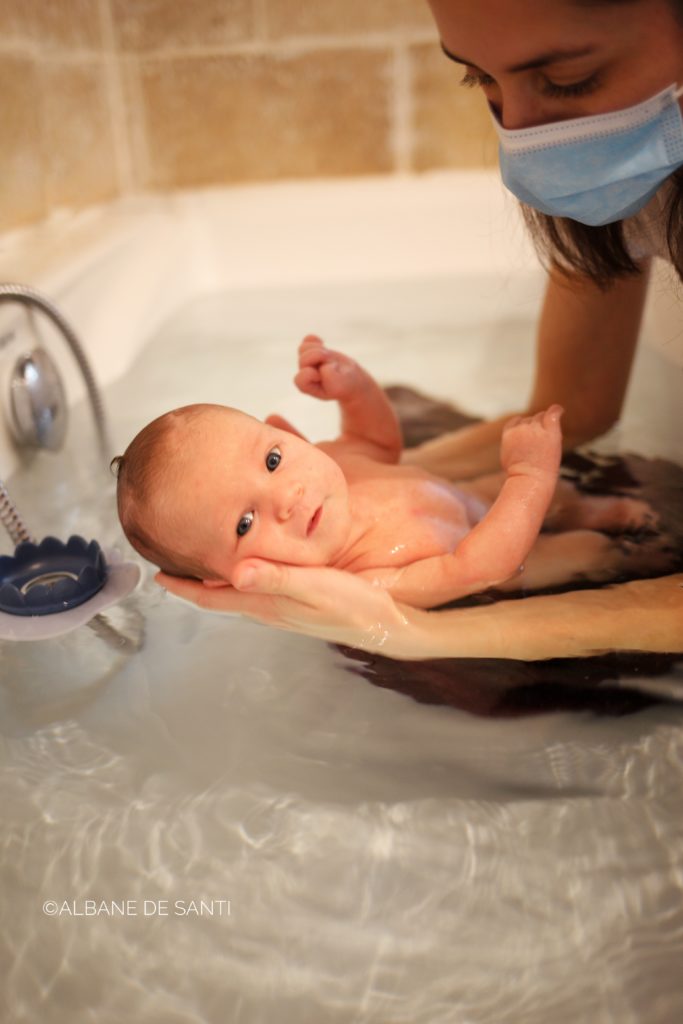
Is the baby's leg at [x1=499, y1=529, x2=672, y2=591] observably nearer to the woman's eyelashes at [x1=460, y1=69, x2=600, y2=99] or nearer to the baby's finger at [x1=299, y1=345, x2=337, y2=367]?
the baby's finger at [x1=299, y1=345, x2=337, y2=367]

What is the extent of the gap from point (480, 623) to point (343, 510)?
7.6 inches

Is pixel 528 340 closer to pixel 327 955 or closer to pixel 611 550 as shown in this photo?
pixel 611 550

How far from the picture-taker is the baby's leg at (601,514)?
Answer: 113cm

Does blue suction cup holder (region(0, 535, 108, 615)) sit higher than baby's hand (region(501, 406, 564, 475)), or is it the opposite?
baby's hand (region(501, 406, 564, 475))

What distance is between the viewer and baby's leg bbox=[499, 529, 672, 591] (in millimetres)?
1037

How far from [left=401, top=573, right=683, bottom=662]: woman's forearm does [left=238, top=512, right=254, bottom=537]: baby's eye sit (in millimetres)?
185

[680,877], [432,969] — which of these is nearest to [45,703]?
[432,969]

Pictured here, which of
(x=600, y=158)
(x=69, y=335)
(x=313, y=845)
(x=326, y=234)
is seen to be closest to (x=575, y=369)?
(x=600, y=158)

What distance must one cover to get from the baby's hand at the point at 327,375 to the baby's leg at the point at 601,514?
306 mm

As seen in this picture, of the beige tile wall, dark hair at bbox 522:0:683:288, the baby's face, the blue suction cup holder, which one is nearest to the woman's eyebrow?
dark hair at bbox 522:0:683:288

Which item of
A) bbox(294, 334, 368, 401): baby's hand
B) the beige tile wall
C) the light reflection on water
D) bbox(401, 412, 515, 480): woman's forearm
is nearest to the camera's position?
the light reflection on water

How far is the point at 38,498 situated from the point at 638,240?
893 mm

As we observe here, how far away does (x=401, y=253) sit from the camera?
91.0 inches

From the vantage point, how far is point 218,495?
2.94ft
